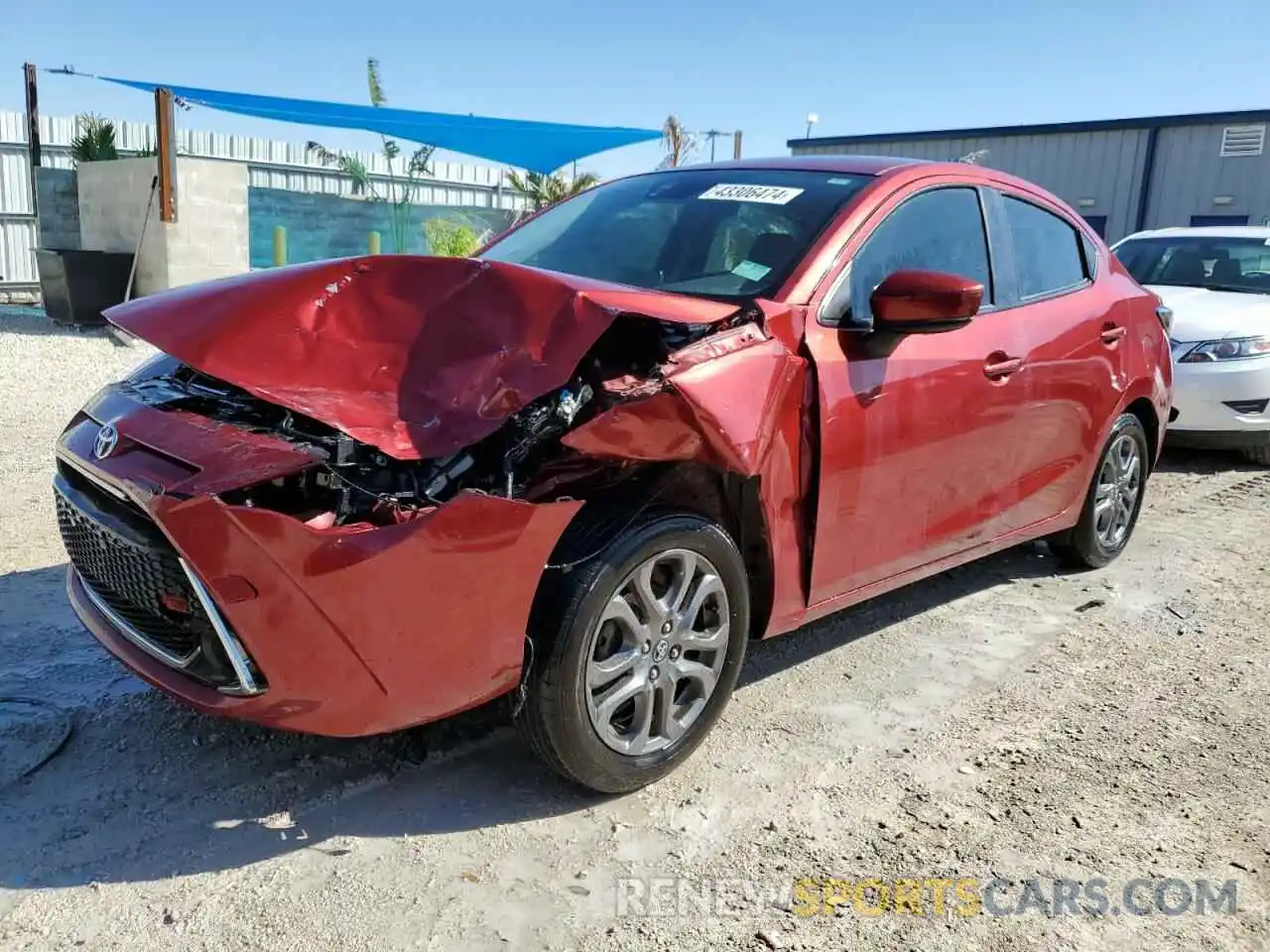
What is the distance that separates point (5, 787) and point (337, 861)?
3.26 feet

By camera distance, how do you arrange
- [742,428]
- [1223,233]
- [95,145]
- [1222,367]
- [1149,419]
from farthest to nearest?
[95,145], [1223,233], [1222,367], [1149,419], [742,428]

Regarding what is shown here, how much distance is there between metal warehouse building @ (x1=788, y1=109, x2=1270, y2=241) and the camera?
18406mm

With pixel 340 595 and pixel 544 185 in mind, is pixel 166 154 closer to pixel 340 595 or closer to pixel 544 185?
pixel 544 185

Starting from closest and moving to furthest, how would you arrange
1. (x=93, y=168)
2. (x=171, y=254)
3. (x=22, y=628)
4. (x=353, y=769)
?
(x=353, y=769) → (x=22, y=628) → (x=171, y=254) → (x=93, y=168)

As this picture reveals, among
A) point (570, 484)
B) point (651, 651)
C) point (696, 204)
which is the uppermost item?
point (696, 204)

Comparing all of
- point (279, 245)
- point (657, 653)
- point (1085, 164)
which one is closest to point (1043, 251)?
point (657, 653)

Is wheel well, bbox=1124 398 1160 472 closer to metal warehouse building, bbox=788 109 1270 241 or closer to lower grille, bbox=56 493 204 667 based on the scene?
lower grille, bbox=56 493 204 667

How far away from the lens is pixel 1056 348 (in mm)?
4281

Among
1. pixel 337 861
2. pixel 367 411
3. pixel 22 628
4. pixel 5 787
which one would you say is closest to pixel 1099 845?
pixel 337 861

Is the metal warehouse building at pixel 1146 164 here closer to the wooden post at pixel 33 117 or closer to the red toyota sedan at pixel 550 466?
the wooden post at pixel 33 117

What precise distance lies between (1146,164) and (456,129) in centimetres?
1293

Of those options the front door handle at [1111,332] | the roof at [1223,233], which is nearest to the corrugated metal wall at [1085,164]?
the roof at [1223,233]

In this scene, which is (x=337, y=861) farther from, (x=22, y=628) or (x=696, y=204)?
(x=696, y=204)

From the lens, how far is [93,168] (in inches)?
515
